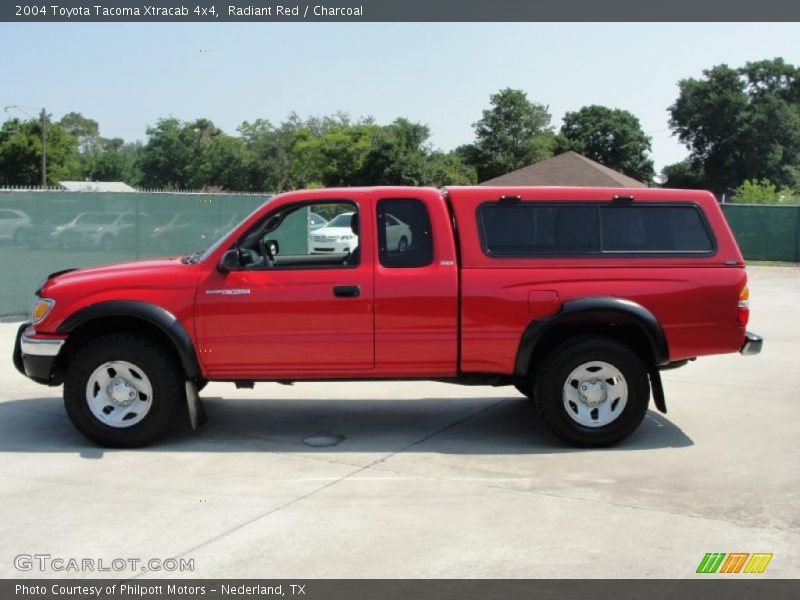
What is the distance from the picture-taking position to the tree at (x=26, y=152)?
71.4 m

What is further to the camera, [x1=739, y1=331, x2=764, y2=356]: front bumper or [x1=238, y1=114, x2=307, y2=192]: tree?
[x1=238, y1=114, x2=307, y2=192]: tree

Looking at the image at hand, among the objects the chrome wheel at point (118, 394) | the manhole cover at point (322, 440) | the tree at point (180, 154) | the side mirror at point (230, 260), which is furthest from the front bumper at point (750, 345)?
the tree at point (180, 154)

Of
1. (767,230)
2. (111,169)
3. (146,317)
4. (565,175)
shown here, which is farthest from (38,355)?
A: (111,169)

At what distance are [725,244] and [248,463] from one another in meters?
4.00

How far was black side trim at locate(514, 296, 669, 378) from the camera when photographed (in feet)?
21.2

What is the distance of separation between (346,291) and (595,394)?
6.83 ft

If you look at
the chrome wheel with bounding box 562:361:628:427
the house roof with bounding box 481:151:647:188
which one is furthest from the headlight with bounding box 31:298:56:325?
the house roof with bounding box 481:151:647:188

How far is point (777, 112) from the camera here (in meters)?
69.1

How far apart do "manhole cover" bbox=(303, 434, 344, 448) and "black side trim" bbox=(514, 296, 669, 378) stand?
1.55 m

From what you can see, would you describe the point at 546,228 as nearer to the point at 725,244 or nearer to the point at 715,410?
the point at 725,244

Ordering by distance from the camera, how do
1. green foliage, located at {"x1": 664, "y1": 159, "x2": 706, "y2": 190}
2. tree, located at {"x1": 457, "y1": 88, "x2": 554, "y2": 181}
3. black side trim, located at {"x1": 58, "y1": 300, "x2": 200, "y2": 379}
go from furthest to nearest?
green foliage, located at {"x1": 664, "y1": 159, "x2": 706, "y2": 190}
tree, located at {"x1": 457, "y1": 88, "x2": 554, "y2": 181}
black side trim, located at {"x1": 58, "y1": 300, "x2": 200, "y2": 379}

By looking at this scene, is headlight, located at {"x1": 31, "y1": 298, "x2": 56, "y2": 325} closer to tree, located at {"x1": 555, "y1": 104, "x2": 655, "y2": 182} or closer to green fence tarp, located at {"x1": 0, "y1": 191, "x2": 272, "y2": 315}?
green fence tarp, located at {"x1": 0, "y1": 191, "x2": 272, "y2": 315}
